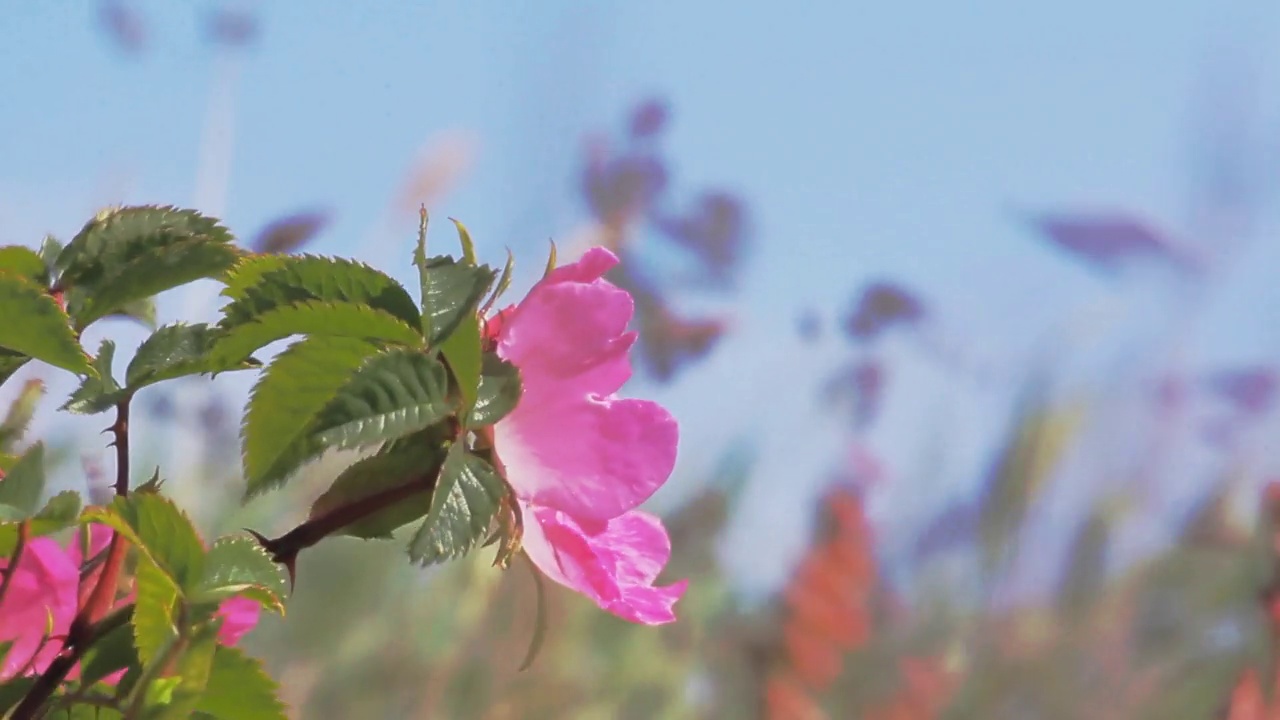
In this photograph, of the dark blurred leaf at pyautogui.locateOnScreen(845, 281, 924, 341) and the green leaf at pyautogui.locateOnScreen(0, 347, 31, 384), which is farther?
the dark blurred leaf at pyautogui.locateOnScreen(845, 281, 924, 341)

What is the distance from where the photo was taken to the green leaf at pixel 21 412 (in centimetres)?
19

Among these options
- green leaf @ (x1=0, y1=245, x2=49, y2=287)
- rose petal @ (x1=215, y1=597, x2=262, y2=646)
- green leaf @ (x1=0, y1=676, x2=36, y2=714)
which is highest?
green leaf @ (x1=0, y1=245, x2=49, y2=287)

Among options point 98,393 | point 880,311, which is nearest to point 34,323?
point 98,393

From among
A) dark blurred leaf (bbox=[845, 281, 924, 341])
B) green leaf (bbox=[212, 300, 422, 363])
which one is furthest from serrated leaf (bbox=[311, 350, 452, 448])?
dark blurred leaf (bbox=[845, 281, 924, 341])

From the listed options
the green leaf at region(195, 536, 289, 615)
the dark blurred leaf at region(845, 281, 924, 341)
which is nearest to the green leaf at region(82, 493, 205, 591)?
the green leaf at region(195, 536, 289, 615)

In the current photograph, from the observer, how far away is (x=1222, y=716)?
364 millimetres

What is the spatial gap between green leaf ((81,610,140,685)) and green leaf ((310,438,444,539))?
0.03 m

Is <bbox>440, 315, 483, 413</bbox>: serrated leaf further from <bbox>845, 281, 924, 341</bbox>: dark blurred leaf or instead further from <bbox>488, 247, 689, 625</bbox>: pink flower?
<bbox>845, 281, 924, 341</bbox>: dark blurred leaf

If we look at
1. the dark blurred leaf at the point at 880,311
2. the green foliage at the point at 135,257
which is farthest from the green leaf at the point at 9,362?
the dark blurred leaf at the point at 880,311

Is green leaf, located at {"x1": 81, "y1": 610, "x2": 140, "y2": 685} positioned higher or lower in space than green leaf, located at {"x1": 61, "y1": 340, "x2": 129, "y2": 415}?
lower

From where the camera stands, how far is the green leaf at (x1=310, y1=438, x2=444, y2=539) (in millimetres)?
145

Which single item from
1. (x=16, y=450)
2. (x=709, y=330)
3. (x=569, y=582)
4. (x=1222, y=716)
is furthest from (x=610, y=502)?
(x=709, y=330)

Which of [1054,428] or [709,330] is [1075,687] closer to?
[1054,428]

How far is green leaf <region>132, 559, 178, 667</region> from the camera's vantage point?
0.42 ft
